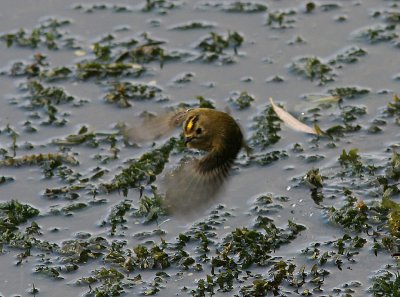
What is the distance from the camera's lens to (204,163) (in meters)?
9.88

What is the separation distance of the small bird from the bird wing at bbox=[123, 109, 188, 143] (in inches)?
16.2

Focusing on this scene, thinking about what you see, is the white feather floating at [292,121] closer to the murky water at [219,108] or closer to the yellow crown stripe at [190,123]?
the murky water at [219,108]

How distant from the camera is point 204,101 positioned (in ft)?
40.2

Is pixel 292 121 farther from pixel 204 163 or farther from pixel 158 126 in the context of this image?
pixel 204 163

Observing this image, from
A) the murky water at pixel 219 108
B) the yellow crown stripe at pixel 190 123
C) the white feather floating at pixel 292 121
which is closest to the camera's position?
the yellow crown stripe at pixel 190 123

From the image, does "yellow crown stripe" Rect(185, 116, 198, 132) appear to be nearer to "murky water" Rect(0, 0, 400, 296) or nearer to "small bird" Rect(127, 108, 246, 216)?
"small bird" Rect(127, 108, 246, 216)

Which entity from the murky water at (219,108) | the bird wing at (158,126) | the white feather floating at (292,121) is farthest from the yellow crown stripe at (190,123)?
the white feather floating at (292,121)

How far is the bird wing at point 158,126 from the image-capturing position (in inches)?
418

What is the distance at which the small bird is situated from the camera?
978 centimetres

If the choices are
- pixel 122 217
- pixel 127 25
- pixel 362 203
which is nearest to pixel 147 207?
pixel 122 217

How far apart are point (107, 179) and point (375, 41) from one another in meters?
3.67

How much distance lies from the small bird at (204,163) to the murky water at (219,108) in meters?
0.53

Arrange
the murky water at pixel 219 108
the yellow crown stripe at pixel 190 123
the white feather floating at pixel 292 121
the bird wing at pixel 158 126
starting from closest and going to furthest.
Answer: the yellow crown stripe at pixel 190 123
the murky water at pixel 219 108
the bird wing at pixel 158 126
the white feather floating at pixel 292 121

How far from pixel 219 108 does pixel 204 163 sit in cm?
237
